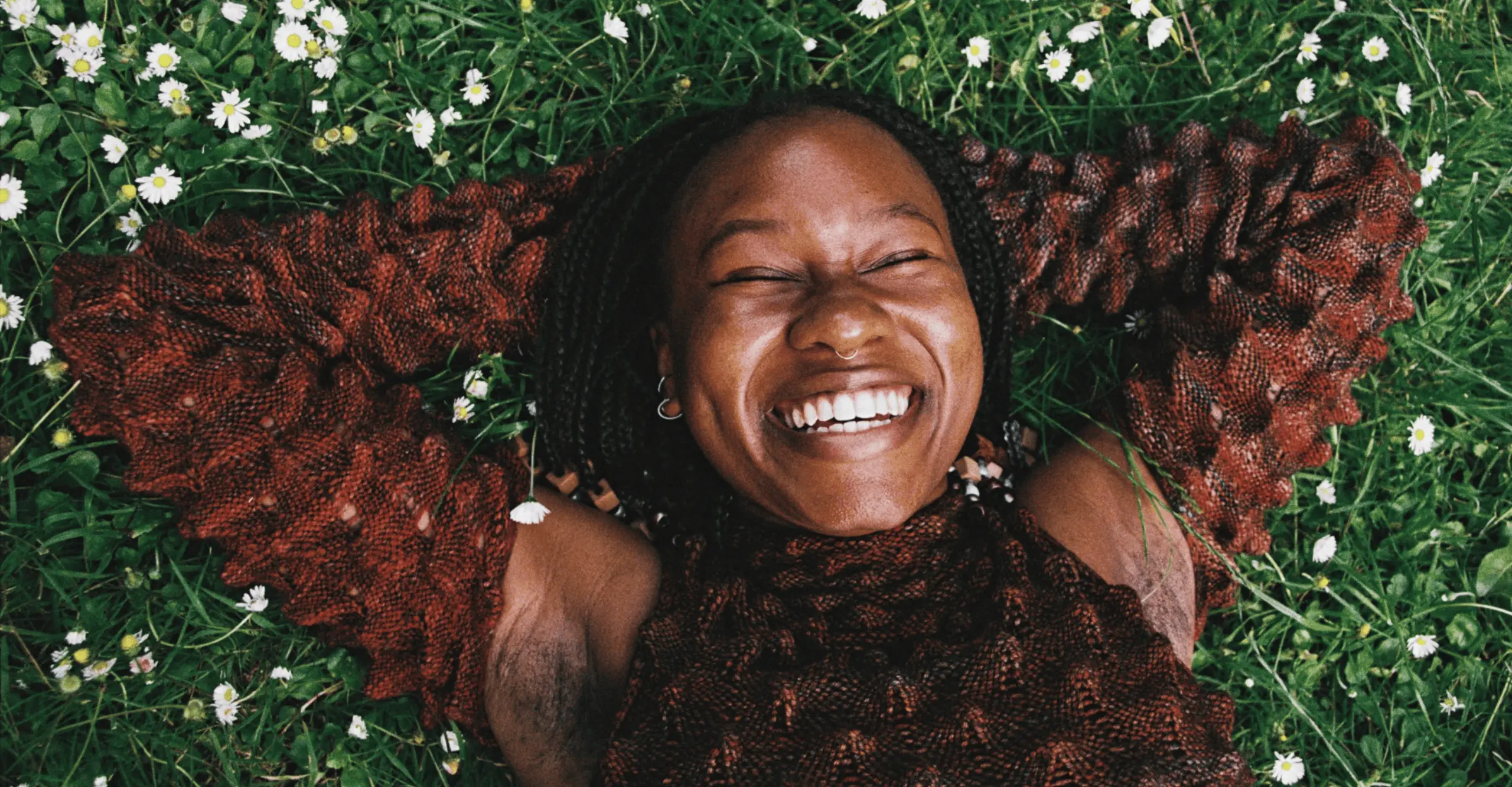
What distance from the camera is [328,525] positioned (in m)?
2.85

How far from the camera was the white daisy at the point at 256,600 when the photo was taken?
3.25m

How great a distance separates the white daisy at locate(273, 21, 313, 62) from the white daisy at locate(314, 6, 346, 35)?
0.05 m

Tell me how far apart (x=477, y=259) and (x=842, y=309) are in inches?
40.2

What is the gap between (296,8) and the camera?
3441mm

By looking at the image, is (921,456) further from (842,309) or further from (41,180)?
(41,180)

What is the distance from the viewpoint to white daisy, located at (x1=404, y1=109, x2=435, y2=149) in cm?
346

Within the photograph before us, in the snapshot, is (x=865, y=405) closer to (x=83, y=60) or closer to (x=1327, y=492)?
(x=1327, y=492)

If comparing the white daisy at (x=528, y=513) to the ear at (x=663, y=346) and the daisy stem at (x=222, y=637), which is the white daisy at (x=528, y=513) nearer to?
the ear at (x=663, y=346)

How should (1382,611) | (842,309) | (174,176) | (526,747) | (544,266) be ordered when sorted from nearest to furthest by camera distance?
(842,309)
(526,747)
(544,266)
(174,176)
(1382,611)

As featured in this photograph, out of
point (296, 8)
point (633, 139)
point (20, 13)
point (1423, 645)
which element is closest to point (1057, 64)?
point (633, 139)

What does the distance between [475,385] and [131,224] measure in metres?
1.08

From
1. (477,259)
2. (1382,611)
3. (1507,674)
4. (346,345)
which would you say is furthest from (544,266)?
(1507,674)

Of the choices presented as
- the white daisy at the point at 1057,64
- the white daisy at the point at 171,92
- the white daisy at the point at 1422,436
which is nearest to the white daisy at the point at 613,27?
the white daisy at the point at 171,92

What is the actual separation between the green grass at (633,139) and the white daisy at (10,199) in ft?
0.21
